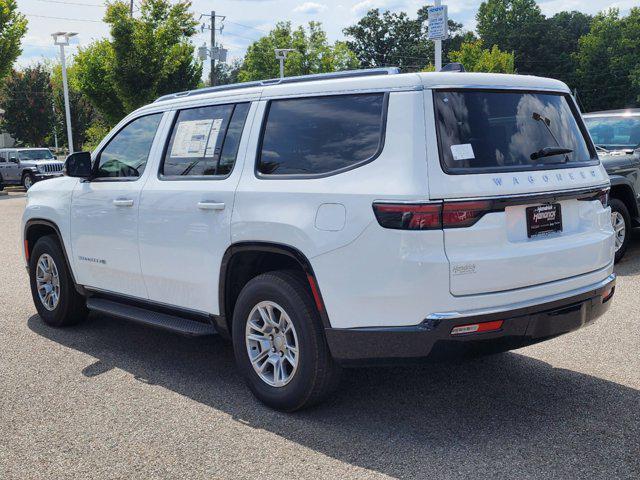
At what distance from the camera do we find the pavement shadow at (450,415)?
3.49m

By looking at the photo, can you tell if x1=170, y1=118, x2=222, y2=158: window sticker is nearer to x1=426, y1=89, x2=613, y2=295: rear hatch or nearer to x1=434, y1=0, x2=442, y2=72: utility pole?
x1=426, y1=89, x2=613, y2=295: rear hatch

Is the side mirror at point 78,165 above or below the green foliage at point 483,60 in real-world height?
below

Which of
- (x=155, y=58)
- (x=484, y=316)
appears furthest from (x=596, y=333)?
(x=155, y=58)

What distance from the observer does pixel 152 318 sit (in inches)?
198

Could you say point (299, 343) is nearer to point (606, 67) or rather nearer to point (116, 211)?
point (116, 211)

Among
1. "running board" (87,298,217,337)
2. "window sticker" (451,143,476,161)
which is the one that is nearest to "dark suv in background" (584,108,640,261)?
"window sticker" (451,143,476,161)

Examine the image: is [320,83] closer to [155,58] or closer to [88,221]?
[88,221]

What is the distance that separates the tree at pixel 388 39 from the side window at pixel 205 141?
85971 mm

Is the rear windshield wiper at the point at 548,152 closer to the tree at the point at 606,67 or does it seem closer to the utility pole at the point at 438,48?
the utility pole at the point at 438,48

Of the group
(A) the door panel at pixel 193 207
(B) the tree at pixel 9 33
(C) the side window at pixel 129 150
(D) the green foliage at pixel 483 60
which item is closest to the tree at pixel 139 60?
(B) the tree at pixel 9 33

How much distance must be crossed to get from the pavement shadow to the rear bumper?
0.49 meters

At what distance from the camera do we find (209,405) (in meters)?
4.39

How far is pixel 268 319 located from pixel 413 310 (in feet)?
3.38

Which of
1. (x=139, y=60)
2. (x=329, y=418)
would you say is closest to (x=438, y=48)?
(x=329, y=418)
